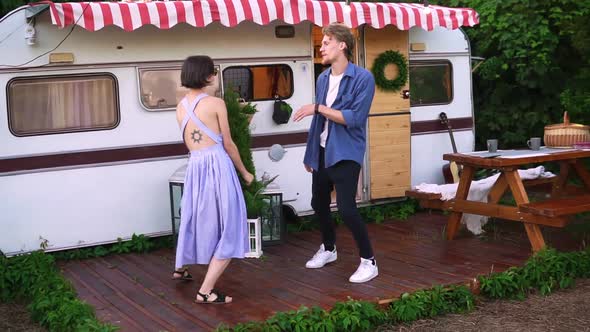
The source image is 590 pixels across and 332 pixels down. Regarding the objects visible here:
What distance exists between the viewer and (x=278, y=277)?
611cm

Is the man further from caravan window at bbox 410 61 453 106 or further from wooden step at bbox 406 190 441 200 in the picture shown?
caravan window at bbox 410 61 453 106

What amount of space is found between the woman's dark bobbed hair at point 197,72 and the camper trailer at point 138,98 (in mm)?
1519

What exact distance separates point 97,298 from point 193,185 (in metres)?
1.20

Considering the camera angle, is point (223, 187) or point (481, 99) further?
point (481, 99)

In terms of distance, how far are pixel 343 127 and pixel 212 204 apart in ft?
3.77

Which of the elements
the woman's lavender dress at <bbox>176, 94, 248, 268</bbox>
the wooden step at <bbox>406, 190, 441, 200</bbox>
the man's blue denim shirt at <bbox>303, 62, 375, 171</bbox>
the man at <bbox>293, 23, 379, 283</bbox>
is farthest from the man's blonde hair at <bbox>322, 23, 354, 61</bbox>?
the wooden step at <bbox>406, 190, 441, 200</bbox>

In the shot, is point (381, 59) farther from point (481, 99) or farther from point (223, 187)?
point (481, 99)

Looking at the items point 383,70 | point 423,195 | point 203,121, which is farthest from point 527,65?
point 203,121

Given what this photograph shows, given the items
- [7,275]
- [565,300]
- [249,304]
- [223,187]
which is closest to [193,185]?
[223,187]

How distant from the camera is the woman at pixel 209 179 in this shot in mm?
5152

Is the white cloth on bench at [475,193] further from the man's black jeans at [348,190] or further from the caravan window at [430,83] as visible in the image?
the man's black jeans at [348,190]

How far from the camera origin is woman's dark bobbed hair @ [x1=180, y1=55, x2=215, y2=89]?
5105 millimetres

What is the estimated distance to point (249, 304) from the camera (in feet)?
17.7

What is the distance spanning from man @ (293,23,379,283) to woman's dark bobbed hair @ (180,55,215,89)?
29.5 inches
